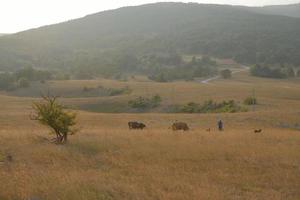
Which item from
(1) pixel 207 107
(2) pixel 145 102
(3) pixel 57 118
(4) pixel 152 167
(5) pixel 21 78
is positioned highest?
(5) pixel 21 78

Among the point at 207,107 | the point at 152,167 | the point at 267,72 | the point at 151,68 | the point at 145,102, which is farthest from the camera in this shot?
the point at 151,68

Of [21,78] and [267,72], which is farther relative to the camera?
[267,72]

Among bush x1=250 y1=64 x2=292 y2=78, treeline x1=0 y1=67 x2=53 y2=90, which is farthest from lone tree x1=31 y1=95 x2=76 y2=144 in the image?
bush x1=250 y1=64 x2=292 y2=78

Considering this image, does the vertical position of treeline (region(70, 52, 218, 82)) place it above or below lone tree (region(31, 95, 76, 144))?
above

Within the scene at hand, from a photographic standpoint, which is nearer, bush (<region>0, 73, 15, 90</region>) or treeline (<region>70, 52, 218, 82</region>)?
bush (<region>0, 73, 15, 90</region>)

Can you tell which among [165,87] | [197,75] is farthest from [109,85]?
[197,75]

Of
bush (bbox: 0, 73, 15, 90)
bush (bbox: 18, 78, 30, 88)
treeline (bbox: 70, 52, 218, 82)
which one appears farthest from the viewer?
treeline (bbox: 70, 52, 218, 82)

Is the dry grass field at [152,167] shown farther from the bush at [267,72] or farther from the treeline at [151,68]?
the bush at [267,72]

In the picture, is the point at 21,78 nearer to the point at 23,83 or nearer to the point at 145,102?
the point at 23,83

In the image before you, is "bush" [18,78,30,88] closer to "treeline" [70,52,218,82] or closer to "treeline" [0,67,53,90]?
"treeline" [0,67,53,90]

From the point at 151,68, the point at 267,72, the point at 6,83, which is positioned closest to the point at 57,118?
the point at 6,83

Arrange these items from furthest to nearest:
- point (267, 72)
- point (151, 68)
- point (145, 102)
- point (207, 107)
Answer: point (151, 68), point (267, 72), point (145, 102), point (207, 107)

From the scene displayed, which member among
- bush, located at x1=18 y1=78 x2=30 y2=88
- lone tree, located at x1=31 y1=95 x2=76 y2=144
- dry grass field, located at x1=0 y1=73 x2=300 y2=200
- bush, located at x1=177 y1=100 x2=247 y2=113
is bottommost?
bush, located at x1=177 y1=100 x2=247 y2=113

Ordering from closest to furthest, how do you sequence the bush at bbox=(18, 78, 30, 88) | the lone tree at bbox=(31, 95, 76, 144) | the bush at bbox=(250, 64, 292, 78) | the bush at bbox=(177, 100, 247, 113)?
1. the lone tree at bbox=(31, 95, 76, 144)
2. the bush at bbox=(177, 100, 247, 113)
3. the bush at bbox=(18, 78, 30, 88)
4. the bush at bbox=(250, 64, 292, 78)
